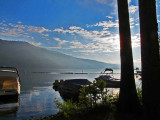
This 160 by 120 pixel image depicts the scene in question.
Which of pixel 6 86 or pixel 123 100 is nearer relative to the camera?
pixel 123 100

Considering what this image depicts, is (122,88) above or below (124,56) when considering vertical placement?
below

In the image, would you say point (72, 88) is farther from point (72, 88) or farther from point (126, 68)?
point (126, 68)

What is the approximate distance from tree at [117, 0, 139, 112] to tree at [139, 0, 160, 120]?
2798 millimetres

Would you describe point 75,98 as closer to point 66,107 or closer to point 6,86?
point 6,86

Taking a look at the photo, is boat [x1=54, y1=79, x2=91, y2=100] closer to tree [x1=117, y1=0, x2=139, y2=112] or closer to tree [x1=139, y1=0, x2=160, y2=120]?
tree [x1=117, y1=0, x2=139, y2=112]

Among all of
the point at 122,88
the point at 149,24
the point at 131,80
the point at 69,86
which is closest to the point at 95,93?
the point at 122,88

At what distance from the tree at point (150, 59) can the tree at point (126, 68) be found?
2.80m

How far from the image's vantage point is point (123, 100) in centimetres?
788

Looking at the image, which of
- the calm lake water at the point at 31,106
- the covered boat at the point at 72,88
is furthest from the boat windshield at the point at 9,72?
the covered boat at the point at 72,88

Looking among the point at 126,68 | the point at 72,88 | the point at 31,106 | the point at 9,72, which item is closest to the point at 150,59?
the point at 126,68

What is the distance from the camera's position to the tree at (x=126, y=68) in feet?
25.4

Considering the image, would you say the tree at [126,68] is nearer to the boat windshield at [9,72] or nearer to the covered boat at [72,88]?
the covered boat at [72,88]

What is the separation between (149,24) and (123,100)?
4296 millimetres

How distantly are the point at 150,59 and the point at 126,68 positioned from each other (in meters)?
3.08
